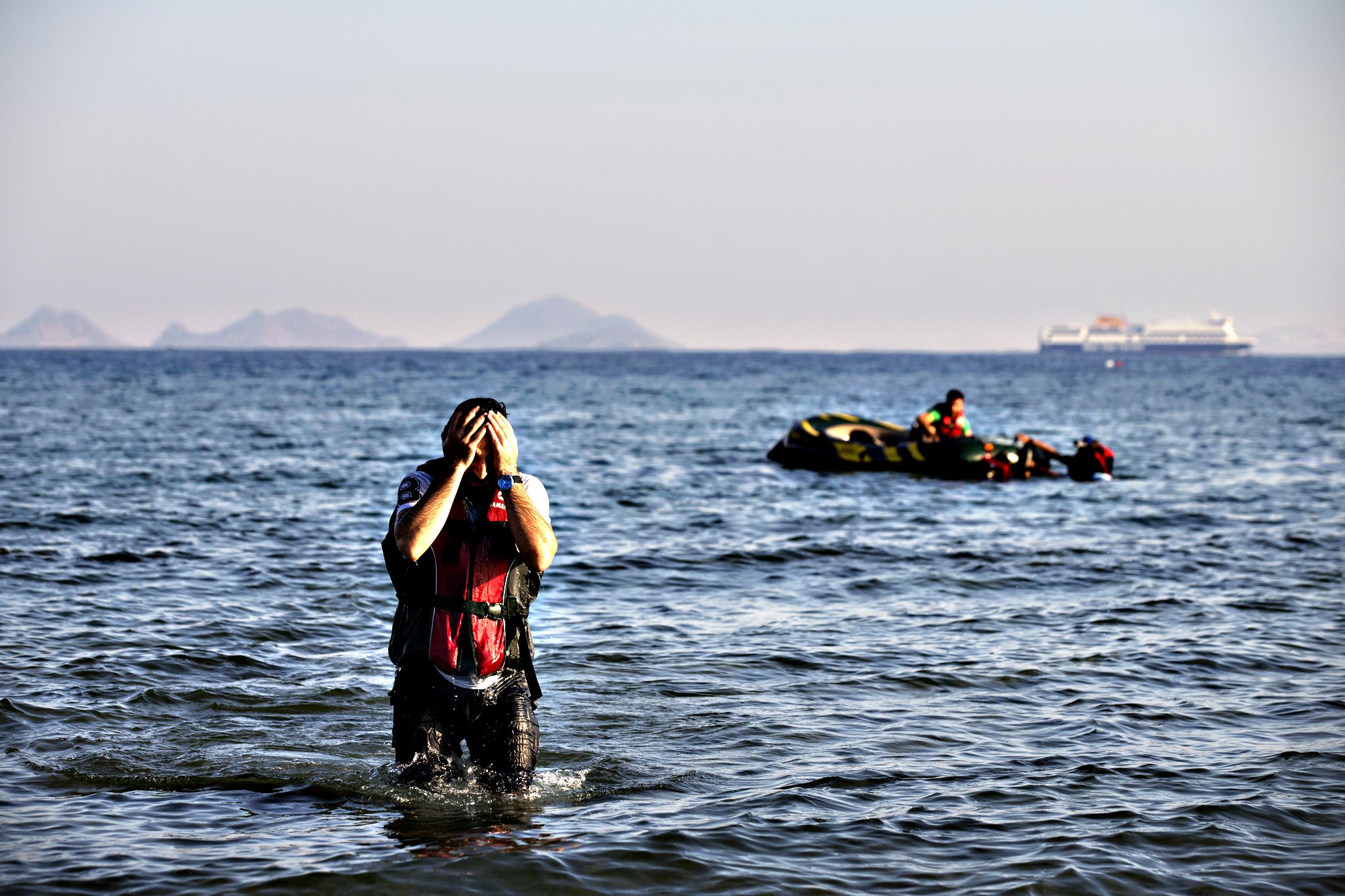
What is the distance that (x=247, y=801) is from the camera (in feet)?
20.3

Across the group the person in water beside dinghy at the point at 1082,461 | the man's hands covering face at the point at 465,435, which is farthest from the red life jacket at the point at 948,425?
the man's hands covering face at the point at 465,435

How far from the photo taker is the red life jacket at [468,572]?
511cm

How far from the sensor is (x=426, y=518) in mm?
4855

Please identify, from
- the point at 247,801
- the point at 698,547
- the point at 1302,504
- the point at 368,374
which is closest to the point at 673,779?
the point at 247,801

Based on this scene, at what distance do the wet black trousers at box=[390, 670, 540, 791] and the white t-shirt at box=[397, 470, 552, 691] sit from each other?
0.13 feet

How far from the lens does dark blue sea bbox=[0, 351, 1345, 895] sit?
18.3ft

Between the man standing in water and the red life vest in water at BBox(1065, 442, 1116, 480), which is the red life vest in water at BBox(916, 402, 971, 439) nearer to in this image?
the red life vest in water at BBox(1065, 442, 1116, 480)

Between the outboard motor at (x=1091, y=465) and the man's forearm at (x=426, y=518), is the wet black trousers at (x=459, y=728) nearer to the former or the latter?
the man's forearm at (x=426, y=518)

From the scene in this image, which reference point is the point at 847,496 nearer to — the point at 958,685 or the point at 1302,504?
the point at 1302,504

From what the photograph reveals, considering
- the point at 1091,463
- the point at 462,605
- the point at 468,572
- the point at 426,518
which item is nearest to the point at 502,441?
the point at 426,518

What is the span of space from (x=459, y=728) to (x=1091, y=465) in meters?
19.9

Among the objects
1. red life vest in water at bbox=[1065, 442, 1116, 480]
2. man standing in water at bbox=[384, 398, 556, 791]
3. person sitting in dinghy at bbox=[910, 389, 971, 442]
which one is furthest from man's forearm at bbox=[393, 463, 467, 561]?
red life vest in water at bbox=[1065, 442, 1116, 480]

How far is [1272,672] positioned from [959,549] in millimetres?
5788

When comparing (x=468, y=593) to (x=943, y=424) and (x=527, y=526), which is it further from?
(x=943, y=424)
